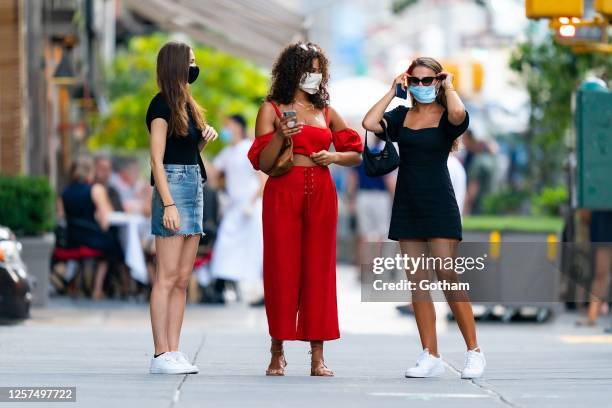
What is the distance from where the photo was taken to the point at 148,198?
65.2 ft

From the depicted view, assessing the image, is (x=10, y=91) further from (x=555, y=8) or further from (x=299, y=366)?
(x=299, y=366)

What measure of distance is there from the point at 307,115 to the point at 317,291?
3.49ft

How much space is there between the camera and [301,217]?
9.80 metres

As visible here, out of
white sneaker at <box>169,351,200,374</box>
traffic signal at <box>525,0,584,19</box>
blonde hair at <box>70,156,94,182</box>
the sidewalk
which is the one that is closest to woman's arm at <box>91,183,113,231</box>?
blonde hair at <box>70,156,94,182</box>

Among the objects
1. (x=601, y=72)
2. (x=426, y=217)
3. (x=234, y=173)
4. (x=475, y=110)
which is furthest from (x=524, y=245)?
(x=475, y=110)

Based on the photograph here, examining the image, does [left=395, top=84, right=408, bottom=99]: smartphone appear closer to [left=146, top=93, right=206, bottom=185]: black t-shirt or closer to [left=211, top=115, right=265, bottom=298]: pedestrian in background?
[left=146, top=93, right=206, bottom=185]: black t-shirt

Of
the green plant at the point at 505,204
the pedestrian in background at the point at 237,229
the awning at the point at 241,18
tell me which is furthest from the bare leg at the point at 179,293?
the green plant at the point at 505,204

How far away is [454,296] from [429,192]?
64cm

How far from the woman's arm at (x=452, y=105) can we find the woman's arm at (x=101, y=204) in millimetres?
9829

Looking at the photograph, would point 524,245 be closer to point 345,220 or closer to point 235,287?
point 235,287

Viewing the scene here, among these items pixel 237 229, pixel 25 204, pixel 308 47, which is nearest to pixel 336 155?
pixel 308 47

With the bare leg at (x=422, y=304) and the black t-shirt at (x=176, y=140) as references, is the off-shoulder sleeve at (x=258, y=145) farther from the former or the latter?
→ the bare leg at (x=422, y=304)

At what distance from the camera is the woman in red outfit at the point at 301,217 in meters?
9.73

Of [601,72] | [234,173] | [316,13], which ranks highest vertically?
[316,13]
